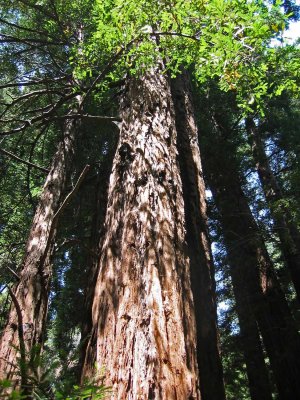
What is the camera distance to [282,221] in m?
7.16

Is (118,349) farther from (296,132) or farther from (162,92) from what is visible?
(296,132)

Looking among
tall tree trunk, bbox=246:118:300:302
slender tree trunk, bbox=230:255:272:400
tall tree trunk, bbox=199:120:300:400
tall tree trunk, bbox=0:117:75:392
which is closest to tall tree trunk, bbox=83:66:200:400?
tall tree trunk, bbox=0:117:75:392

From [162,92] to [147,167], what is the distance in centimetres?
145

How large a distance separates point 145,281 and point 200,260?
2.27 metres

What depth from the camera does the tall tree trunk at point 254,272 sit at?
658 cm

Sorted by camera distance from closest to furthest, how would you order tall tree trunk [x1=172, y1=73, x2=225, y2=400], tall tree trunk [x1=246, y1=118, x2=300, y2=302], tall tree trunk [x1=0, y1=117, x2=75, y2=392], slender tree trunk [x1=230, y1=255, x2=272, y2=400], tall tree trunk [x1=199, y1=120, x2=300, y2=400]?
1. tall tree trunk [x1=172, y1=73, x2=225, y2=400]
2. tall tree trunk [x1=0, y1=117, x2=75, y2=392]
3. tall tree trunk [x1=199, y1=120, x2=300, y2=400]
4. tall tree trunk [x1=246, y1=118, x2=300, y2=302]
5. slender tree trunk [x1=230, y1=255, x2=272, y2=400]

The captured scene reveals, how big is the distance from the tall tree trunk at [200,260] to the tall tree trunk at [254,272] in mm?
2410

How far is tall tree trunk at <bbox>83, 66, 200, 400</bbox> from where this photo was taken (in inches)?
74.9

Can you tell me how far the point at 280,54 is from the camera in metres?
3.68

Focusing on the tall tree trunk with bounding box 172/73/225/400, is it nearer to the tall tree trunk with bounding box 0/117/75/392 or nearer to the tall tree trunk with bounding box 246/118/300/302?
the tall tree trunk with bounding box 0/117/75/392

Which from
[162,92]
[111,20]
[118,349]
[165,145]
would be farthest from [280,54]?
[118,349]

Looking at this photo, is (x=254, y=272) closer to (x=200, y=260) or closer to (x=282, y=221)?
(x=282, y=221)

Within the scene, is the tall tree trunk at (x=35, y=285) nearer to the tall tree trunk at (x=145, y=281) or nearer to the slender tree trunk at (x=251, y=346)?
the tall tree trunk at (x=145, y=281)

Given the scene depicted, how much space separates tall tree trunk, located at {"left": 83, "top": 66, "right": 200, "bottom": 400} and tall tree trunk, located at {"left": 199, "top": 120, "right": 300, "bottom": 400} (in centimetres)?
449
